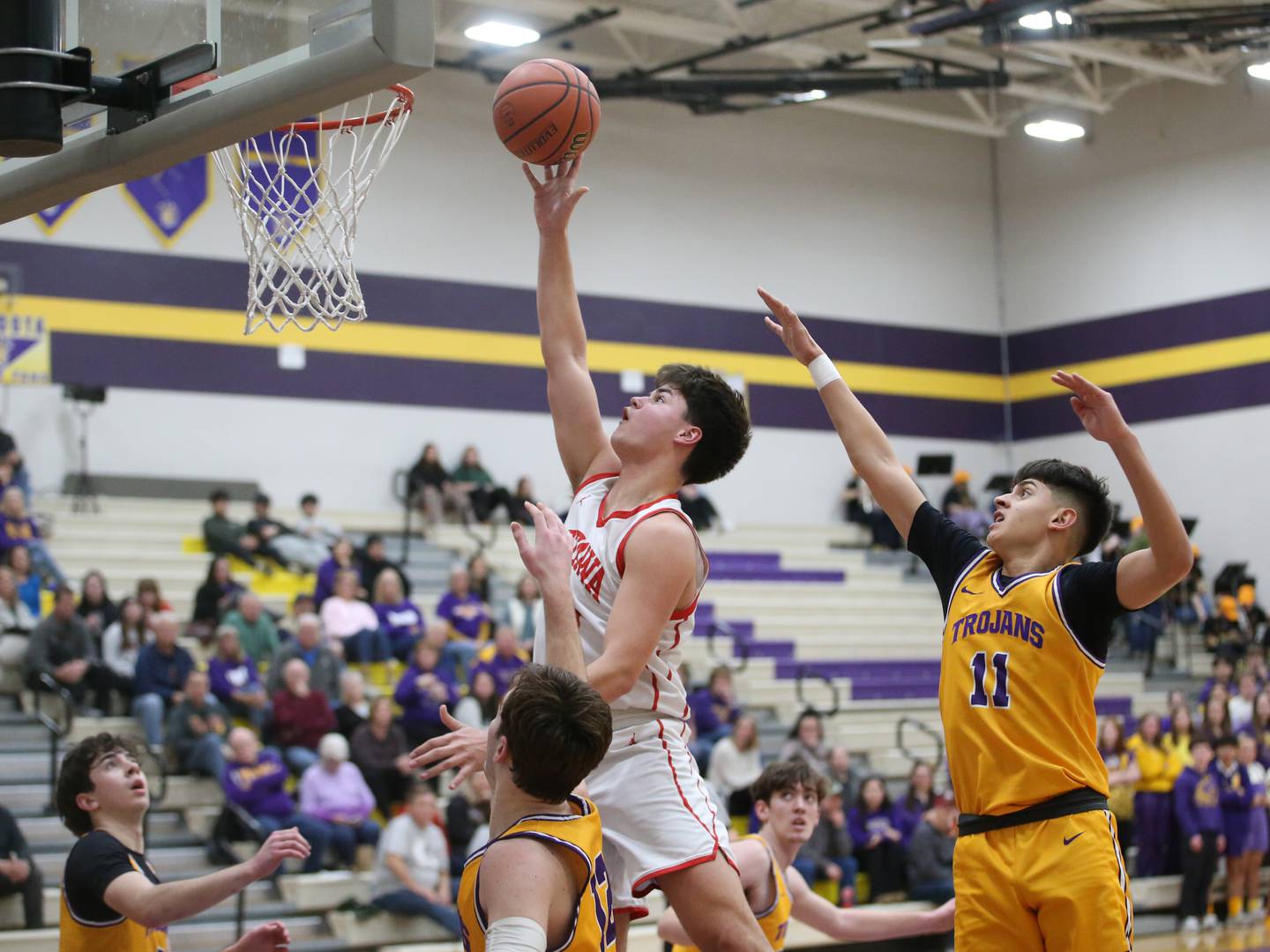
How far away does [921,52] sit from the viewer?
19.4 m

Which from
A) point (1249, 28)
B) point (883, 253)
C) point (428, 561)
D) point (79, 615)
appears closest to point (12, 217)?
point (79, 615)

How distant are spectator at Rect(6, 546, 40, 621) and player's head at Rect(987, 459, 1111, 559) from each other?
10.0m

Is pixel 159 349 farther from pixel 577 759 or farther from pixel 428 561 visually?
pixel 577 759

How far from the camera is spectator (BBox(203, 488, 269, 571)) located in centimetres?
1484

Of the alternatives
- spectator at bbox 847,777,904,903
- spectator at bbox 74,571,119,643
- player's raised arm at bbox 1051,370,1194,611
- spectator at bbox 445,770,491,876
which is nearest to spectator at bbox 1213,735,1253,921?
spectator at bbox 847,777,904,903

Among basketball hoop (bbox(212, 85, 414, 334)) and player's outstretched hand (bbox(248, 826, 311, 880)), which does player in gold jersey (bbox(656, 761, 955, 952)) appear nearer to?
player's outstretched hand (bbox(248, 826, 311, 880))

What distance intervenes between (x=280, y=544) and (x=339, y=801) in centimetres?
463

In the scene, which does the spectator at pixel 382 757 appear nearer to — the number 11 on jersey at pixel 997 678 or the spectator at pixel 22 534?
the spectator at pixel 22 534

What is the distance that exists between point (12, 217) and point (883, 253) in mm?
18942

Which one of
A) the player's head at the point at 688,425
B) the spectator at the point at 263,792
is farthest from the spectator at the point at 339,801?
the player's head at the point at 688,425

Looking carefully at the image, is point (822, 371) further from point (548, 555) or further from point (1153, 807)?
point (1153, 807)

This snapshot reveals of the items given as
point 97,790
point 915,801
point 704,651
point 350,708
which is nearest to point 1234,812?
point 915,801

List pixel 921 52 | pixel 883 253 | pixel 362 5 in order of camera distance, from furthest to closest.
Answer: pixel 883 253 < pixel 921 52 < pixel 362 5

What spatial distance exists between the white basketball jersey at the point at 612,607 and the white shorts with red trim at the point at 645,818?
0.28ft
